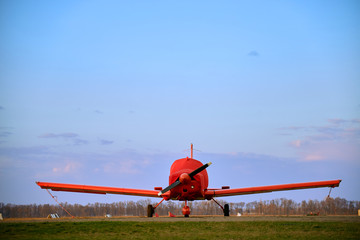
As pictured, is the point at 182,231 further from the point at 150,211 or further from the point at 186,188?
the point at 150,211

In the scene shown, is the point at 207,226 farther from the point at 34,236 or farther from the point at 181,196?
the point at 181,196

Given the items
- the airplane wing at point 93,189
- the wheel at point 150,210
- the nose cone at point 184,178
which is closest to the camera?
the nose cone at point 184,178

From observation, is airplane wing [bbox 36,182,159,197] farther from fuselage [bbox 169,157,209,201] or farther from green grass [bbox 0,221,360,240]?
green grass [bbox 0,221,360,240]

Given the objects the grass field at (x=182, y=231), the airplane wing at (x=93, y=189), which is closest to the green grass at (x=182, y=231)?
the grass field at (x=182, y=231)

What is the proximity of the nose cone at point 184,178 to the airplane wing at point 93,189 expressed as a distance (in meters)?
4.69

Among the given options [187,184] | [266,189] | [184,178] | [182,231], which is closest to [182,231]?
[182,231]

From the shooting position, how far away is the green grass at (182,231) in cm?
1291

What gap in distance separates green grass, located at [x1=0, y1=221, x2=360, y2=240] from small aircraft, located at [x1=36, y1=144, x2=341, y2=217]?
10.3 meters

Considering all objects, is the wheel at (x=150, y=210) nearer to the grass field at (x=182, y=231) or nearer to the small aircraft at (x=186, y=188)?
the small aircraft at (x=186, y=188)

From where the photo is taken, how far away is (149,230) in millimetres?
14742

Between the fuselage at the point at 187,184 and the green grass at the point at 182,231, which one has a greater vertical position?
the fuselage at the point at 187,184

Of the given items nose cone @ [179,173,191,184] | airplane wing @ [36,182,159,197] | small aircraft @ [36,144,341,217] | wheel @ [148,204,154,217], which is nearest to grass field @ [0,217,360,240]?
nose cone @ [179,173,191,184]

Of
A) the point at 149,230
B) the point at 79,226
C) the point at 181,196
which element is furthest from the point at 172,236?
the point at 181,196

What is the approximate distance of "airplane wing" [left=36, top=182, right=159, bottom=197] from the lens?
28.4m
